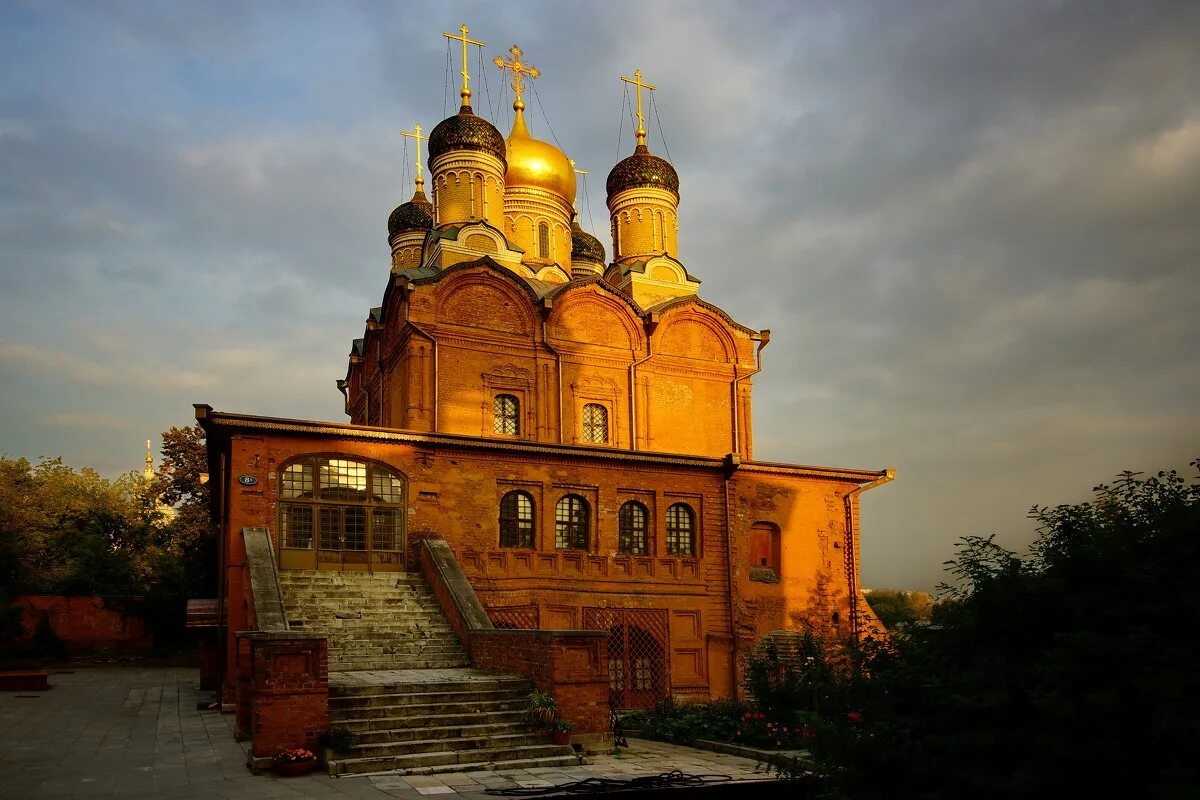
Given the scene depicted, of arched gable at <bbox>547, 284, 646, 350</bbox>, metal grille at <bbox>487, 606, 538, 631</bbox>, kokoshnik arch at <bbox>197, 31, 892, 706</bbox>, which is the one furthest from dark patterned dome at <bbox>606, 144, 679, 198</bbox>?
metal grille at <bbox>487, 606, 538, 631</bbox>

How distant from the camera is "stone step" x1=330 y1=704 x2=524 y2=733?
10602 mm

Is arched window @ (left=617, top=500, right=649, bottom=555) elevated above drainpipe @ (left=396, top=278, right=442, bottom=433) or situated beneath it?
situated beneath

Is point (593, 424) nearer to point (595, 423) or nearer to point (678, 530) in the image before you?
point (595, 423)

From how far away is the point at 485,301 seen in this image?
75.6 ft

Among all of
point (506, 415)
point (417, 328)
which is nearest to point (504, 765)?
point (506, 415)

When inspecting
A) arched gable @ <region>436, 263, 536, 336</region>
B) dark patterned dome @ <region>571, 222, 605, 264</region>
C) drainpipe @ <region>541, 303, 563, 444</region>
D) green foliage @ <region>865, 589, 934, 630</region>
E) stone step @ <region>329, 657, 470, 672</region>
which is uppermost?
dark patterned dome @ <region>571, 222, 605, 264</region>

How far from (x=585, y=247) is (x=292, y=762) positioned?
84.0ft

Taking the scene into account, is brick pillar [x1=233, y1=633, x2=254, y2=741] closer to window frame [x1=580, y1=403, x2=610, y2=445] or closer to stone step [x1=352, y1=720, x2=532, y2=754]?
stone step [x1=352, y1=720, x2=532, y2=754]

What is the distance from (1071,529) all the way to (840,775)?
2.10 m

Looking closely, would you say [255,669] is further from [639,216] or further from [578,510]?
[639,216]

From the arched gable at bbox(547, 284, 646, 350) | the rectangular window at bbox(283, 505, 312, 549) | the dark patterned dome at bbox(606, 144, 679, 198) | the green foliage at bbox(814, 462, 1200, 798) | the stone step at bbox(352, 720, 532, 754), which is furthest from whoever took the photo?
the dark patterned dome at bbox(606, 144, 679, 198)

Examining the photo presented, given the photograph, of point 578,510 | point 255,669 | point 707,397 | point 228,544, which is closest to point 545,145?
point 707,397

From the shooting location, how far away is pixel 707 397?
81.6 ft

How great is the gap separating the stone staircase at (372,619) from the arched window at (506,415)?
24.6ft
